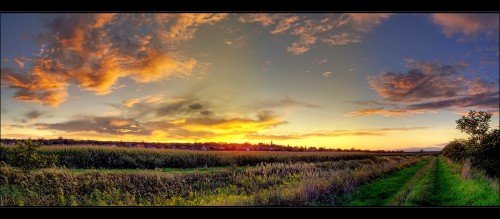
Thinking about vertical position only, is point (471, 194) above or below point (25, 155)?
below

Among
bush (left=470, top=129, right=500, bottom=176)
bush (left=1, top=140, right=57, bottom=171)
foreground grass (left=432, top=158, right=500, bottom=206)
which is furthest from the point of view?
bush (left=470, top=129, right=500, bottom=176)

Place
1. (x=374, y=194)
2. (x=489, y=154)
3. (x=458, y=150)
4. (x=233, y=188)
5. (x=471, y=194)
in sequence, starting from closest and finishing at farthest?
1. (x=471, y=194)
2. (x=233, y=188)
3. (x=374, y=194)
4. (x=489, y=154)
5. (x=458, y=150)

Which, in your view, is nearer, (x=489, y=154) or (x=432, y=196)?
(x=432, y=196)

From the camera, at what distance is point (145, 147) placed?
21203 mm

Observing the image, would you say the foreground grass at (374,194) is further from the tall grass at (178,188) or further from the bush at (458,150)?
the bush at (458,150)

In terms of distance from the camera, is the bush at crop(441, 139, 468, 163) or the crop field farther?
the bush at crop(441, 139, 468, 163)

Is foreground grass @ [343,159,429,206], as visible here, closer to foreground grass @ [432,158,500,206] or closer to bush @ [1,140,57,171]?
foreground grass @ [432,158,500,206]

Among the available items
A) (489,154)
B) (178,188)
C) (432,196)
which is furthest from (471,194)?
(178,188)

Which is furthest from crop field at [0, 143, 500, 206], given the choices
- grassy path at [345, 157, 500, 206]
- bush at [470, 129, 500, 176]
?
bush at [470, 129, 500, 176]

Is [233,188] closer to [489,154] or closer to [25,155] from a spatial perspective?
[25,155]

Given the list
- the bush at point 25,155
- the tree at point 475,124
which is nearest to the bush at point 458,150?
the tree at point 475,124
